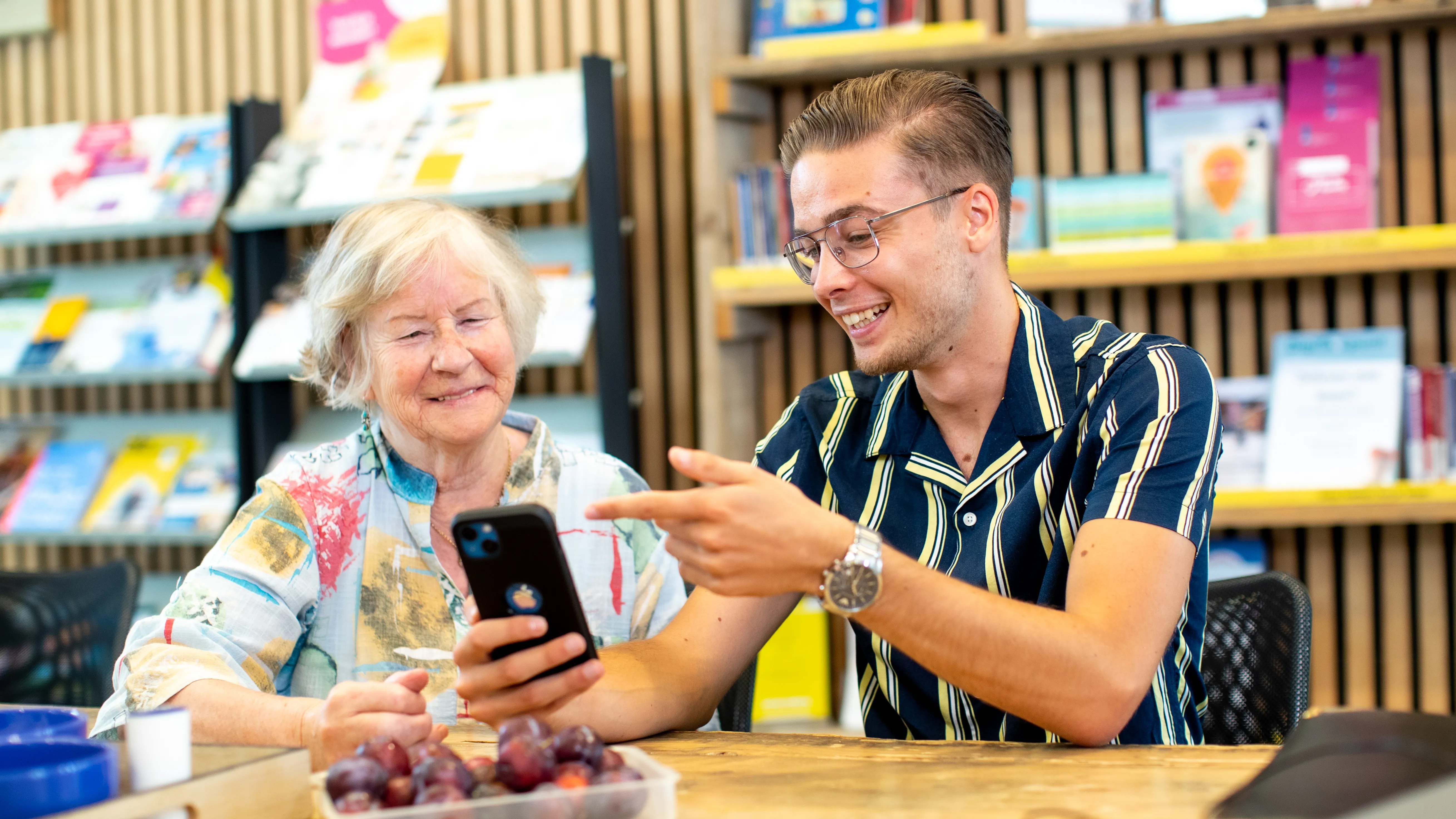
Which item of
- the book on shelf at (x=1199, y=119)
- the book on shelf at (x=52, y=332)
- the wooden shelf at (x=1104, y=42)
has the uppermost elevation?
the wooden shelf at (x=1104, y=42)

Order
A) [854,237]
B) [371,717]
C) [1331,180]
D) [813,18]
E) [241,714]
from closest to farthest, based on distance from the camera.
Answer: [371,717]
[241,714]
[854,237]
[1331,180]
[813,18]

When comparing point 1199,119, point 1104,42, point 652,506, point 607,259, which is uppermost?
point 1104,42

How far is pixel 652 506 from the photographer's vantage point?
120 cm

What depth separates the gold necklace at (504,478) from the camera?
1.91 metres

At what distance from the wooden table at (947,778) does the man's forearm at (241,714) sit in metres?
0.20

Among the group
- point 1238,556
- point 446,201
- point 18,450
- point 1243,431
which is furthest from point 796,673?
point 18,450

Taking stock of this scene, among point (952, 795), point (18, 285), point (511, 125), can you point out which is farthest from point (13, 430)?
A: point (952, 795)

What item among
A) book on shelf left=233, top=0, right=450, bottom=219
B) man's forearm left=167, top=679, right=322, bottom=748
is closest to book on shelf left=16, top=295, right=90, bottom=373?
book on shelf left=233, top=0, right=450, bottom=219

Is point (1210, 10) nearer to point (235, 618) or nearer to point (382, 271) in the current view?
point (382, 271)

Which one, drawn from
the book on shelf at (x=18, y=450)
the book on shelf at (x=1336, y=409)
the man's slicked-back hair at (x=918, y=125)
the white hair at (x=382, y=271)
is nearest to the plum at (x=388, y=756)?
the white hair at (x=382, y=271)

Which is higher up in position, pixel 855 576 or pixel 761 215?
pixel 761 215

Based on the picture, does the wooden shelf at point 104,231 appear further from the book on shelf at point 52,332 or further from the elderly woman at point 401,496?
the elderly woman at point 401,496

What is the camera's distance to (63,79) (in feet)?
14.2

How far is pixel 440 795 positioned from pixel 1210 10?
2728mm
